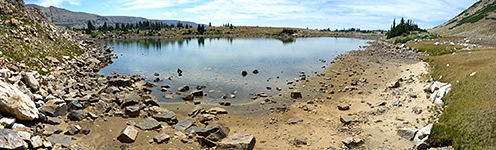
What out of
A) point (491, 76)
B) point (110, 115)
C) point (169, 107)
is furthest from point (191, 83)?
point (491, 76)

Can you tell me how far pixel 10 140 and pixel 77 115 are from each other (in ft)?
17.4

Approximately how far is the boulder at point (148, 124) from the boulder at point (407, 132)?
13.7m

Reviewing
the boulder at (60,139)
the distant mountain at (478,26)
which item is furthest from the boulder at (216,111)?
the distant mountain at (478,26)

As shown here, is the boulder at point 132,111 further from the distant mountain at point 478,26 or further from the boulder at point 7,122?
the distant mountain at point 478,26

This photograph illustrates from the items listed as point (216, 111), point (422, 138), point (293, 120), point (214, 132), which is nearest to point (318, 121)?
point (293, 120)

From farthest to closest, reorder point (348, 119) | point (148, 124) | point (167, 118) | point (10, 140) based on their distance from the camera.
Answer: point (167, 118) < point (348, 119) < point (148, 124) < point (10, 140)

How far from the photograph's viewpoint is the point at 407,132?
12.5m

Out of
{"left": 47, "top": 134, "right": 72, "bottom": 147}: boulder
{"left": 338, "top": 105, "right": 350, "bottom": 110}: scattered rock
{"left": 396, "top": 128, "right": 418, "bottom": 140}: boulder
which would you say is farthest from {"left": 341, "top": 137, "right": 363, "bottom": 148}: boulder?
{"left": 47, "top": 134, "right": 72, "bottom": 147}: boulder

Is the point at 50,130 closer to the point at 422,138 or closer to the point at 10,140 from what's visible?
the point at 10,140

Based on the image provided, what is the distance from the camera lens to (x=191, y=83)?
91.0ft

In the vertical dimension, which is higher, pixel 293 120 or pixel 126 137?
pixel 126 137

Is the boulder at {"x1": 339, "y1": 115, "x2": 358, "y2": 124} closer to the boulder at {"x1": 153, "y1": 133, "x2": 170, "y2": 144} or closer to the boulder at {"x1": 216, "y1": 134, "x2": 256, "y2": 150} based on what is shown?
the boulder at {"x1": 216, "y1": 134, "x2": 256, "y2": 150}

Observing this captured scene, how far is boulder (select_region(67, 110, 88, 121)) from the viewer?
1363 cm

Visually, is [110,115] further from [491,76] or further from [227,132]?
[491,76]
